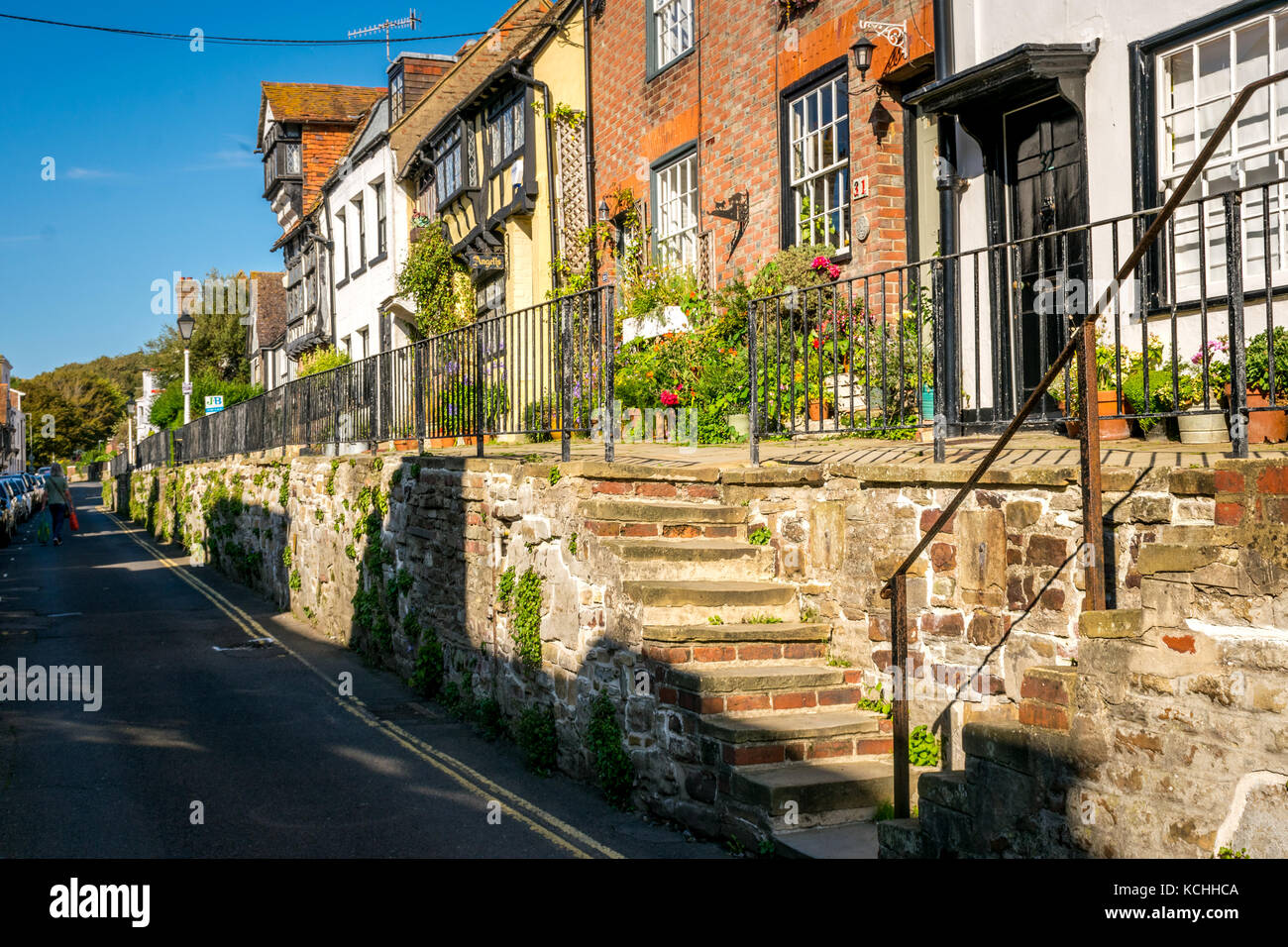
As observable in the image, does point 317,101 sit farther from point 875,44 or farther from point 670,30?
point 875,44

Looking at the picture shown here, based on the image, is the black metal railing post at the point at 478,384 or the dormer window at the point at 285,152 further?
the dormer window at the point at 285,152

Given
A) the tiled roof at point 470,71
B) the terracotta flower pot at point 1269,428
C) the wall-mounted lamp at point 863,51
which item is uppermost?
the tiled roof at point 470,71

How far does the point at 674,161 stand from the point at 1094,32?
7.33 m

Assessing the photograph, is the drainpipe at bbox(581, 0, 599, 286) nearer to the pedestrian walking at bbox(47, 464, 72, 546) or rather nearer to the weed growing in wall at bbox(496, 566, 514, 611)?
the weed growing in wall at bbox(496, 566, 514, 611)

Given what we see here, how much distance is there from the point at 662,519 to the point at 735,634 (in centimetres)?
116

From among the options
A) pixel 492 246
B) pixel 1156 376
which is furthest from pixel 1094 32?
pixel 492 246

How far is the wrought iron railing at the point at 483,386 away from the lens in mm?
8914

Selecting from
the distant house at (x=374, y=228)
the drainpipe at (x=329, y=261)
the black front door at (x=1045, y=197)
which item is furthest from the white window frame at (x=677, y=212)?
the drainpipe at (x=329, y=261)

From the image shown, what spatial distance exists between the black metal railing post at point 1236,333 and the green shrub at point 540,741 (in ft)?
16.0

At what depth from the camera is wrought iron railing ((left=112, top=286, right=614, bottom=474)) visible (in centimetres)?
891

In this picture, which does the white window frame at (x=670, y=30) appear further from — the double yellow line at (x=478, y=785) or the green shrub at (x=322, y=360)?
the green shrub at (x=322, y=360)

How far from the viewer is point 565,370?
9.04 m

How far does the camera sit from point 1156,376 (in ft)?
24.5

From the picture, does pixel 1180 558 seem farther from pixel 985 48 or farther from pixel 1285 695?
pixel 985 48
